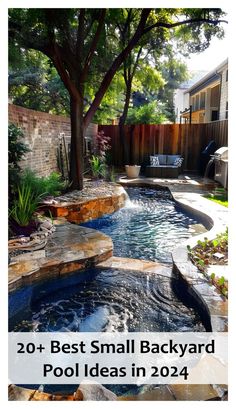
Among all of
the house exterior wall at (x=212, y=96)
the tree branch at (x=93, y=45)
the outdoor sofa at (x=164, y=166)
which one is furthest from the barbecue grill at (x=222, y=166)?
the house exterior wall at (x=212, y=96)

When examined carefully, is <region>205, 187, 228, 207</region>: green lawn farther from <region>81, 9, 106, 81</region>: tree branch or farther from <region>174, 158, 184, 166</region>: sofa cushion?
<region>81, 9, 106, 81</region>: tree branch

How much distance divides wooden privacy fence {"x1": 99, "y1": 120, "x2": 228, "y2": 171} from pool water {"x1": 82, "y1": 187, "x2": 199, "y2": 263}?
4610 millimetres

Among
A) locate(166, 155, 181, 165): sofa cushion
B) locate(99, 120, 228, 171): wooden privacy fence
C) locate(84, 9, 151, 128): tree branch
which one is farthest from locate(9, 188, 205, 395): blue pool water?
locate(99, 120, 228, 171): wooden privacy fence

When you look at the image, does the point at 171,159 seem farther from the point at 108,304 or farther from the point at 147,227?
the point at 108,304

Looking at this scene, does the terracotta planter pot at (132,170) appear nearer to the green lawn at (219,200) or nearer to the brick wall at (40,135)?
the brick wall at (40,135)

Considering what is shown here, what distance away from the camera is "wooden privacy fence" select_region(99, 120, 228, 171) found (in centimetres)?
1180

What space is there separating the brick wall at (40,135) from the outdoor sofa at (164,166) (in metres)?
3.33

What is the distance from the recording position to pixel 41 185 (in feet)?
17.8

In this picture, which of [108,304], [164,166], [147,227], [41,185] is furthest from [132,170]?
[108,304]

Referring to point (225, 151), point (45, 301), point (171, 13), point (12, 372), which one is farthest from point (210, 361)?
point (171, 13)

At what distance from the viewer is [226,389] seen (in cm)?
160

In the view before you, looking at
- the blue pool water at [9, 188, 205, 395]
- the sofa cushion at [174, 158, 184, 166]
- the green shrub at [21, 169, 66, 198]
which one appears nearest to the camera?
the blue pool water at [9, 188, 205, 395]

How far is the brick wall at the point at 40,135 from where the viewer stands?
5.82m

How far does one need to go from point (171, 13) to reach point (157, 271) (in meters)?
6.73
